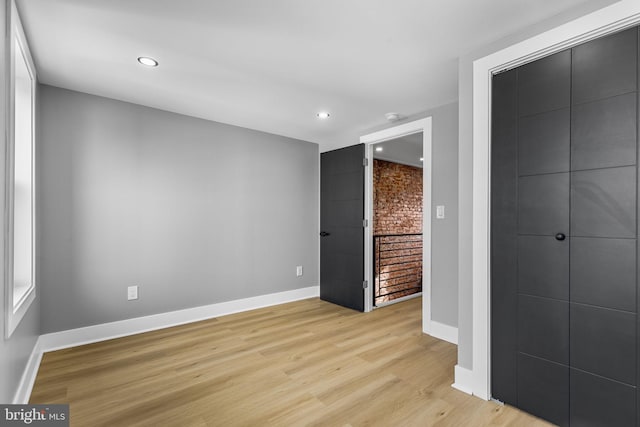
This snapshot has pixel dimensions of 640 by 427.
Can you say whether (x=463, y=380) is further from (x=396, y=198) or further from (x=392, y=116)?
(x=396, y=198)

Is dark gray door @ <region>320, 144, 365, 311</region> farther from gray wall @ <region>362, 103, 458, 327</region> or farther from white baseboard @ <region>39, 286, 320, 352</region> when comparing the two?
gray wall @ <region>362, 103, 458, 327</region>

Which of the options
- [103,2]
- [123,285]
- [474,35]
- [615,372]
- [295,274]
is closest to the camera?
[615,372]

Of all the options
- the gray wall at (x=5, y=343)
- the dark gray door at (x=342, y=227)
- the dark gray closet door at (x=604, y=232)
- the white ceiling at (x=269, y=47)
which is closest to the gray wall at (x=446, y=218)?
the white ceiling at (x=269, y=47)

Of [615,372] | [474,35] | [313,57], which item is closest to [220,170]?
[313,57]

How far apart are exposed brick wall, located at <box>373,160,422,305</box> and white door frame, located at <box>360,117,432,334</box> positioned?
1.22ft

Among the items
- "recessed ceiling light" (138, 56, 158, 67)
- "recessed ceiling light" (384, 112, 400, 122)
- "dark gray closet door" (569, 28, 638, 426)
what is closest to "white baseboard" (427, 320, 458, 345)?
"dark gray closet door" (569, 28, 638, 426)

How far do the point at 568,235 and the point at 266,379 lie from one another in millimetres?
2129

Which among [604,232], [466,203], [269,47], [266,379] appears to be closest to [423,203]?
[466,203]

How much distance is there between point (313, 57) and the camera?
222 centimetres

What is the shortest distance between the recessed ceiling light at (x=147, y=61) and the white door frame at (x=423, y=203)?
2.42 meters

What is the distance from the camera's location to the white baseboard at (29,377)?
181cm

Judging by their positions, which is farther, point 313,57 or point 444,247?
point 444,247

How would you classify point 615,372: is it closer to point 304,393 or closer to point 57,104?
point 304,393

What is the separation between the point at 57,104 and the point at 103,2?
5.22ft
